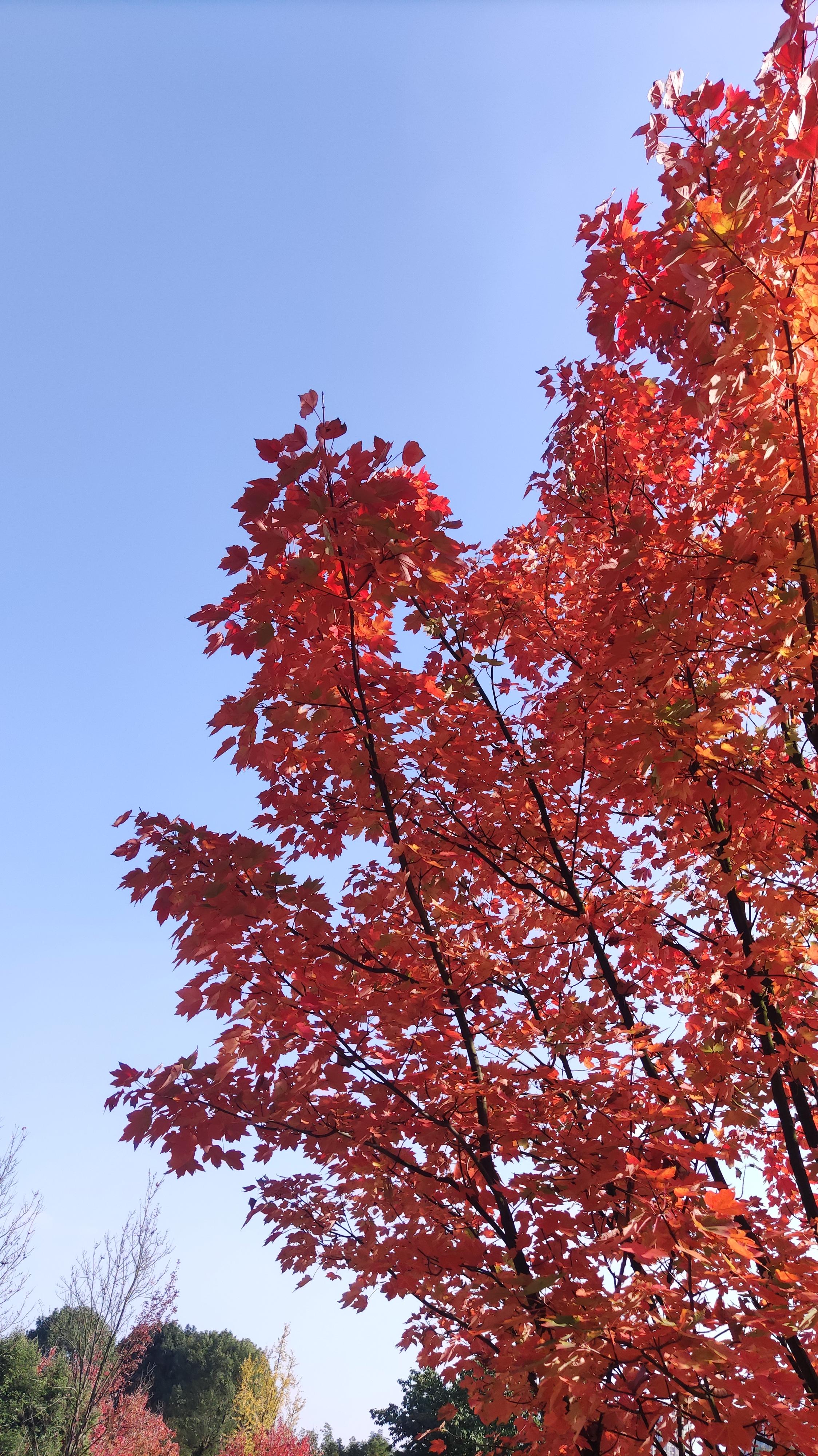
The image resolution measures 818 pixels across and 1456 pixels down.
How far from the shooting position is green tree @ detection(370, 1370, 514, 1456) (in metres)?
17.0

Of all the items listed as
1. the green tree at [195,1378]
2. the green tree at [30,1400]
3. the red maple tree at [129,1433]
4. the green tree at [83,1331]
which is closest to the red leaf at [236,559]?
the green tree at [83,1331]

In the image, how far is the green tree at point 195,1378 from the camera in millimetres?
35344

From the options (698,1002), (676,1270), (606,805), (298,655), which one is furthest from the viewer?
(606,805)

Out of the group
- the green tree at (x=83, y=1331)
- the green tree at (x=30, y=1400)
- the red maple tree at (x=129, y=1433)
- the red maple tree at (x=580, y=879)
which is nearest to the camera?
the red maple tree at (x=580, y=879)

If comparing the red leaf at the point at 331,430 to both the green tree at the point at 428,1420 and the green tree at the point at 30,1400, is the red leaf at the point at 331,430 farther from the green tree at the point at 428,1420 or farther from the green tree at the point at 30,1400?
the green tree at the point at 30,1400

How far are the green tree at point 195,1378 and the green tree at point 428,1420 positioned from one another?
1654 centimetres

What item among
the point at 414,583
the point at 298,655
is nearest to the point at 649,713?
the point at 414,583

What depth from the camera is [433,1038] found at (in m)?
3.92

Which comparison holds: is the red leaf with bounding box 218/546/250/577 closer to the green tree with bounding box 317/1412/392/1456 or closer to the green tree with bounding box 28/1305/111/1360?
the green tree with bounding box 28/1305/111/1360

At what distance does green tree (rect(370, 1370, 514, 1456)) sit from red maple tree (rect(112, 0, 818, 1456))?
55.1 ft

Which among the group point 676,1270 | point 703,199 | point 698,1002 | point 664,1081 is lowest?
point 676,1270

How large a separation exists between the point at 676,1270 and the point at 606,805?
249 cm

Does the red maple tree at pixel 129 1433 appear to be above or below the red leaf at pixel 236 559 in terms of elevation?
below

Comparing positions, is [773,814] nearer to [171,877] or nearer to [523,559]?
[523,559]
